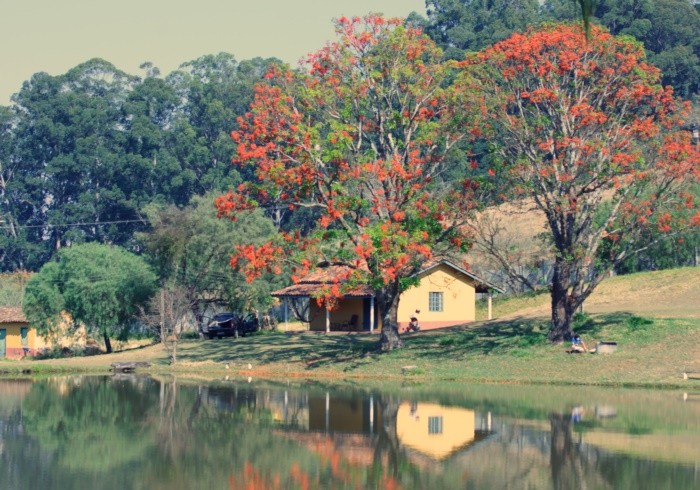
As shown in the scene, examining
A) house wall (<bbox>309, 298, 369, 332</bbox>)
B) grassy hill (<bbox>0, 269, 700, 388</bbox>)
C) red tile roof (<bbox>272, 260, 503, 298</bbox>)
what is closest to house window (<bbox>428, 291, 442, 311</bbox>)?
red tile roof (<bbox>272, 260, 503, 298</bbox>)

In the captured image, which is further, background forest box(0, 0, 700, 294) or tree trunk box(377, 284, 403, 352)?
background forest box(0, 0, 700, 294)

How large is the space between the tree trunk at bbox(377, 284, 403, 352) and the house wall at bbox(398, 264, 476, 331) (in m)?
12.9

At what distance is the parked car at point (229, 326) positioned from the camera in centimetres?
7438

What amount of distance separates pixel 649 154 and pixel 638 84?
327cm

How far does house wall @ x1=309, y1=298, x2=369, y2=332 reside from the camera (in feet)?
230

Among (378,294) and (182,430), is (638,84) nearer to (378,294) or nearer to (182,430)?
(378,294)

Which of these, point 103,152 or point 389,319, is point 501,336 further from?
point 103,152

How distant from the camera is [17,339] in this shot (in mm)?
75062

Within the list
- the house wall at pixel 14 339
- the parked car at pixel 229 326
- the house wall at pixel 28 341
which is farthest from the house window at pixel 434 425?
the house wall at pixel 14 339

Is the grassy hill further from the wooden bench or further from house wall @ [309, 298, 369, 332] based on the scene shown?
house wall @ [309, 298, 369, 332]

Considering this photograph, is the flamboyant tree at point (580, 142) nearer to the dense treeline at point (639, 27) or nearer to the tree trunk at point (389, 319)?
the tree trunk at point (389, 319)

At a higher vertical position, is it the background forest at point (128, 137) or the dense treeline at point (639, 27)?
the dense treeline at point (639, 27)

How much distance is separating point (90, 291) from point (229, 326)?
9648mm

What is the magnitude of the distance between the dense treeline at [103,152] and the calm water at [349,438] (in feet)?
263
